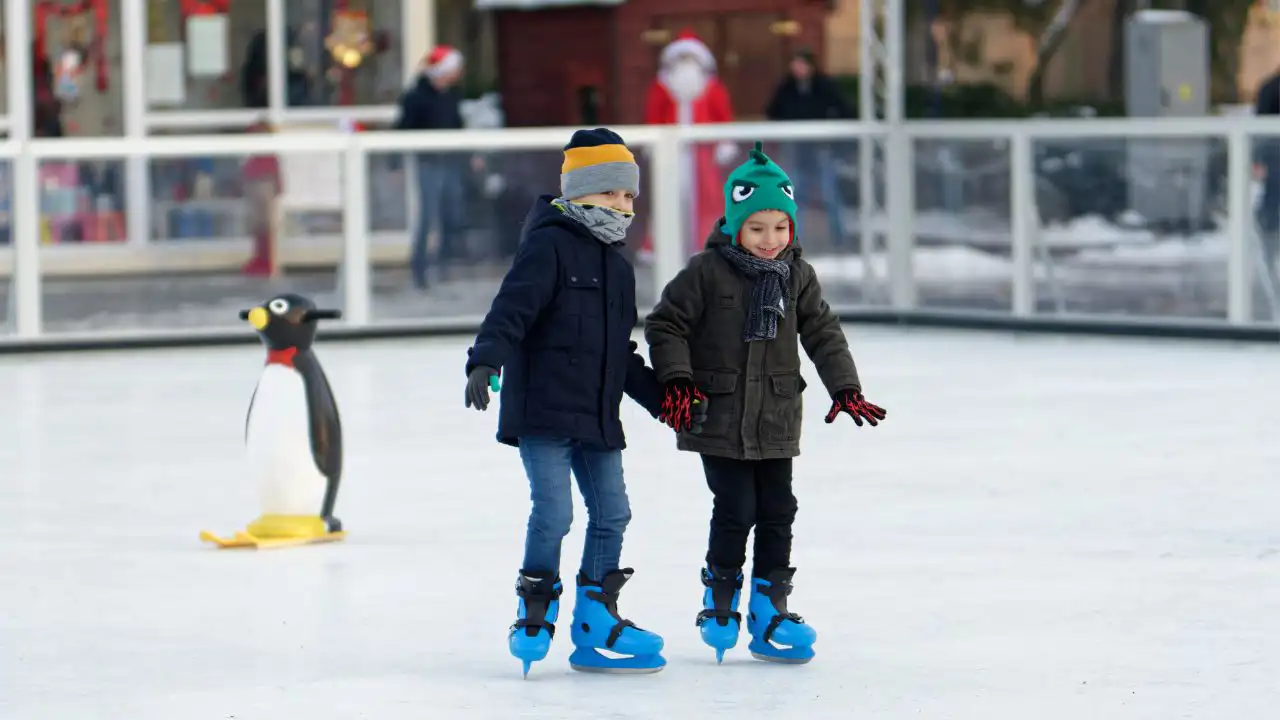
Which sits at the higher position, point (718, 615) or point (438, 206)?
point (438, 206)

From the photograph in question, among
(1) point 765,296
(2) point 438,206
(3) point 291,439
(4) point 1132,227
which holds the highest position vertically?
(1) point 765,296

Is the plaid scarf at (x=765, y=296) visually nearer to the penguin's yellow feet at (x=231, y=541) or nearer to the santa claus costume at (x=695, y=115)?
the penguin's yellow feet at (x=231, y=541)

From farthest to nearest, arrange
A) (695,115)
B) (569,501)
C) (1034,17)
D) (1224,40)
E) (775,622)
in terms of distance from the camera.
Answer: (695,115) → (1034,17) → (1224,40) → (775,622) → (569,501)

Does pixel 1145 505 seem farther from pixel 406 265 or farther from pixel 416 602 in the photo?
pixel 406 265

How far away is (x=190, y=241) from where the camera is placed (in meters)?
15.1

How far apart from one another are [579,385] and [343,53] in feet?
56.0

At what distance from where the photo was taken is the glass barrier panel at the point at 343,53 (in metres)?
22.3

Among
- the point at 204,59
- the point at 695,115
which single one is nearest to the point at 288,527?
the point at 695,115

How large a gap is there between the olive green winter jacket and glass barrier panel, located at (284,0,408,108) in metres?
16.8

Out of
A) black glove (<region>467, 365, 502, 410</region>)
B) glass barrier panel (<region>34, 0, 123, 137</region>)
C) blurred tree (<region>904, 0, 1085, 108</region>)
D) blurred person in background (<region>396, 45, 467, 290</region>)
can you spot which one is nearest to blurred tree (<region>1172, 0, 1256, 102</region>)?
blurred tree (<region>904, 0, 1085, 108</region>)

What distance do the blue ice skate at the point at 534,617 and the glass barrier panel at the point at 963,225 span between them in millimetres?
10432

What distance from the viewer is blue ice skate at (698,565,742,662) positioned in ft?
19.4

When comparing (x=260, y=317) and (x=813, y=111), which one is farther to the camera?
(x=813, y=111)

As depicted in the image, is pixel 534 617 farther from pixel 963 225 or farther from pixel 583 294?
pixel 963 225
